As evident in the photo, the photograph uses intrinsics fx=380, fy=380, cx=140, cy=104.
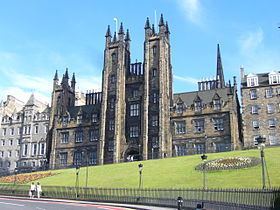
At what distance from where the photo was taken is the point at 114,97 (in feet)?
259

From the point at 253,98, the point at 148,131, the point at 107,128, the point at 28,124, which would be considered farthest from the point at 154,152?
the point at 28,124

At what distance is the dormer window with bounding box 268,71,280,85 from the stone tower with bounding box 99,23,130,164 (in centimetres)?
2965

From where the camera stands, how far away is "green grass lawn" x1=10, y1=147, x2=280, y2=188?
38.0 m

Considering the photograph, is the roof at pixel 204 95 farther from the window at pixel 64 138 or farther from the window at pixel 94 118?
the window at pixel 64 138

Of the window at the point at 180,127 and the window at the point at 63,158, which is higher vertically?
the window at the point at 180,127

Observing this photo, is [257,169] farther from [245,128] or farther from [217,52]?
[217,52]

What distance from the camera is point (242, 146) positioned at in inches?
2785

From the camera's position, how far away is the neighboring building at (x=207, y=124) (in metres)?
68.6

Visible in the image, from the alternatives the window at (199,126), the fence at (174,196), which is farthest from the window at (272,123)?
the fence at (174,196)

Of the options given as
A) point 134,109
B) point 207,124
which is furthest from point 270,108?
point 134,109

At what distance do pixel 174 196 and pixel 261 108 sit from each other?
162 ft

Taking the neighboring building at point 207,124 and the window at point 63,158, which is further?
the window at point 63,158

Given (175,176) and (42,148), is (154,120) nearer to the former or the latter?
(175,176)

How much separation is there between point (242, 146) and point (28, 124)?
185 feet
